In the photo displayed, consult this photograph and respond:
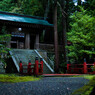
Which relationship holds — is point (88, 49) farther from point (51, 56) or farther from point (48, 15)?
point (48, 15)

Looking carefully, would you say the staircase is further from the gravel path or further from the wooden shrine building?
the gravel path

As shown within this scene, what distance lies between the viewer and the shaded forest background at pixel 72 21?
14.2m

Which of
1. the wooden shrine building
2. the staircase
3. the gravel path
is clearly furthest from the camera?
the wooden shrine building

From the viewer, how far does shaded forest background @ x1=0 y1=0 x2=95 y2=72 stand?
14.2 metres

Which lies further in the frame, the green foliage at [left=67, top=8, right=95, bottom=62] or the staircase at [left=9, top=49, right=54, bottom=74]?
the staircase at [left=9, top=49, right=54, bottom=74]

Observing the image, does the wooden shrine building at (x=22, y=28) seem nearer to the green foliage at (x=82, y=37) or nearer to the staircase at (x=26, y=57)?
the staircase at (x=26, y=57)

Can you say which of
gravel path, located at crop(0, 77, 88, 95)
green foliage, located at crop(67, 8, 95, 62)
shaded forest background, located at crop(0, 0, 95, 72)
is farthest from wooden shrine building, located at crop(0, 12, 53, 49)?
gravel path, located at crop(0, 77, 88, 95)

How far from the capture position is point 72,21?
20.8 m

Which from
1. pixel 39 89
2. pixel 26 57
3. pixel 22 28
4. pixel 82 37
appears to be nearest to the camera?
pixel 39 89

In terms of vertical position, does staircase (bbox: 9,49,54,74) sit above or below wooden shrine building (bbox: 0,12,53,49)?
below

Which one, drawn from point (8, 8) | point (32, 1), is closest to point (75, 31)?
point (32, 1)

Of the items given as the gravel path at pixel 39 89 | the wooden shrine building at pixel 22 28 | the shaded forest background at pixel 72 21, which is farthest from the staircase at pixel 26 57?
the gravel path at pixel 39 89

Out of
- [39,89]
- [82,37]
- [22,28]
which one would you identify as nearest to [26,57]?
[22,28]

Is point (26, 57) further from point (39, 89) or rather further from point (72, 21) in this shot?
point (39, 89)
